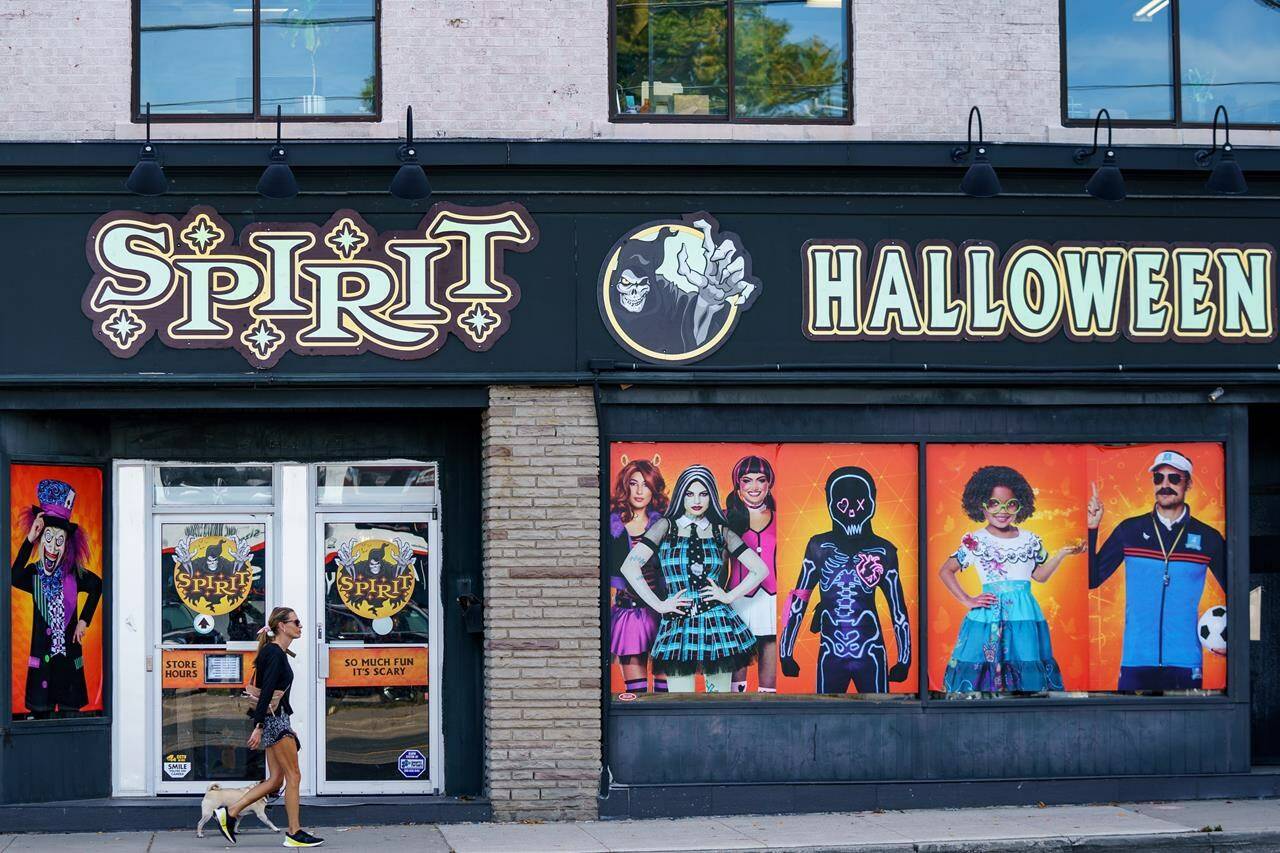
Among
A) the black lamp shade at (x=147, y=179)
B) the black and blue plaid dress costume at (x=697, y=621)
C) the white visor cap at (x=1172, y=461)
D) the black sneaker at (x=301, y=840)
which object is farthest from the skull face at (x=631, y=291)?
the black sneaker at (x=301, y=840)

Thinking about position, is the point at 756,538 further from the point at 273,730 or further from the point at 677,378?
the point at 273,730

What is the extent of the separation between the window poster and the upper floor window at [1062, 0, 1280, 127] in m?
2.87

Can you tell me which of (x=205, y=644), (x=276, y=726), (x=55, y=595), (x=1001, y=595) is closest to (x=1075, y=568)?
(x=1001, y=595)

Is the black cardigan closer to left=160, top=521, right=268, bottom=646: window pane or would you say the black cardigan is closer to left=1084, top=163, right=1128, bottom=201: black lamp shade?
left=160, top=521, right=268, bottom=646: window pane

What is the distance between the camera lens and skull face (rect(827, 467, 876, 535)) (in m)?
13.2

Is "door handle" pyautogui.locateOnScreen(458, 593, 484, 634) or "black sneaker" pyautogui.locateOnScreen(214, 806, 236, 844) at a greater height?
"door handle" pyautogui.locateOnScreen(458, 593, 484, 634)

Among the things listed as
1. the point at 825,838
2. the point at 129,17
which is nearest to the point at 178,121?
the point at 129,17

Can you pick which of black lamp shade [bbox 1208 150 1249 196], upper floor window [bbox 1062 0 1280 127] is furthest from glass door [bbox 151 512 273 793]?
black lamp shade [bbox 1208 150 1249 196]

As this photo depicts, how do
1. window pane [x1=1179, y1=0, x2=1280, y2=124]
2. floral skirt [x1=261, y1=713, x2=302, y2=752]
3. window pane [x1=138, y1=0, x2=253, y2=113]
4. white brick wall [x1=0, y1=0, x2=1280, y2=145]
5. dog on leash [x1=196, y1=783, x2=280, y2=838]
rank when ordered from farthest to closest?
1. window pane [x1=1179, y1=0, x2=1280, y2=124]
2. window pane [x1=138, y1=0, x2=253, y2=113]
3. white brick wall [x1=0, y1=0, x2=1280, y2=145]
4. dog on leash [x1=196, y1=783, x2=280, y2=838]
5. floral skirt [x1=261, y1=713, x2=302, y2=752]

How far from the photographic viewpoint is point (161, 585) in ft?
43.9

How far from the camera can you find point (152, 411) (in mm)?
13172

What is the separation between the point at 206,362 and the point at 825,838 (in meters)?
5.89

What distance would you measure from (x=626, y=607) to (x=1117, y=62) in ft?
20.1

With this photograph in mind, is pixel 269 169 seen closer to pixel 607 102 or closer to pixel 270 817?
pixel 607 102
